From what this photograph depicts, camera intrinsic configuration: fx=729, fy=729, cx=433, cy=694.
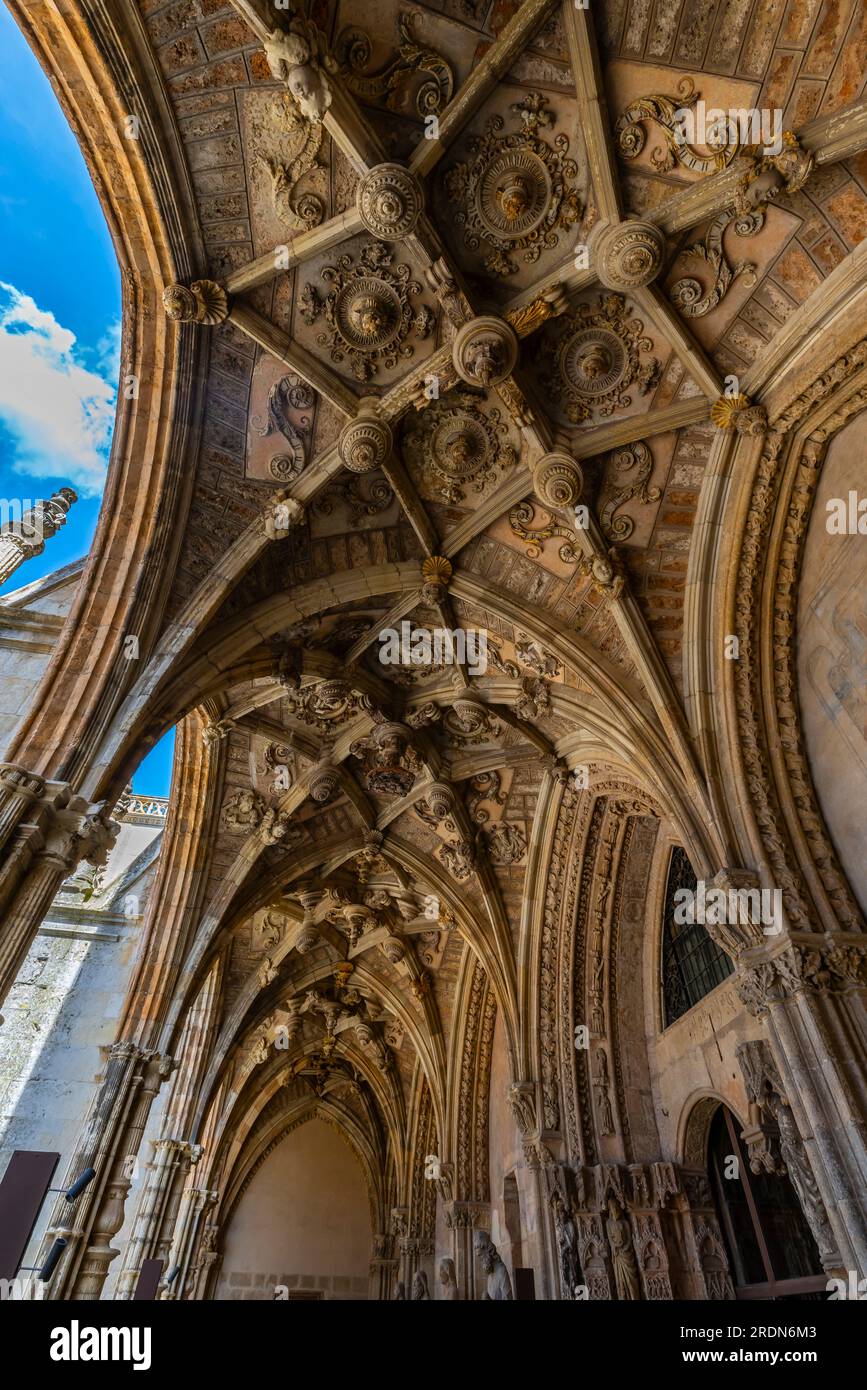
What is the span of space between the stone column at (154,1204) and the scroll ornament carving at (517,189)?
14.2 metres

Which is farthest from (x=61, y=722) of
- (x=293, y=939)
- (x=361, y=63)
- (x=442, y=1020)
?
(x=442, y=1020)

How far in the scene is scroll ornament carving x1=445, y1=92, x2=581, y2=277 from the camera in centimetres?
630

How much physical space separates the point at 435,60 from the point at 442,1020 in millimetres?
15564

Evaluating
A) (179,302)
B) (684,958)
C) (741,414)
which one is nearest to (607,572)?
(741,414)

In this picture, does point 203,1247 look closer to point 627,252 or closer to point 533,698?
point 533,698

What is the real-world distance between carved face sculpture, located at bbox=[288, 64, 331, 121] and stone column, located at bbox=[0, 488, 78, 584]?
4932 mm

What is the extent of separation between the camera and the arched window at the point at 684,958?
30.1 feet

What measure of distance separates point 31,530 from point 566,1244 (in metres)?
11.0

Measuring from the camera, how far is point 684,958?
32.9 ft

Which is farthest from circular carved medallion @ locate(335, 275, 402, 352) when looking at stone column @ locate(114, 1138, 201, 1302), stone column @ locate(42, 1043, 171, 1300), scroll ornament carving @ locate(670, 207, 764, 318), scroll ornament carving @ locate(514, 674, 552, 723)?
stone column @ locate(114, 1138, 201, 1302)

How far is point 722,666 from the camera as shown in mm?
7770
